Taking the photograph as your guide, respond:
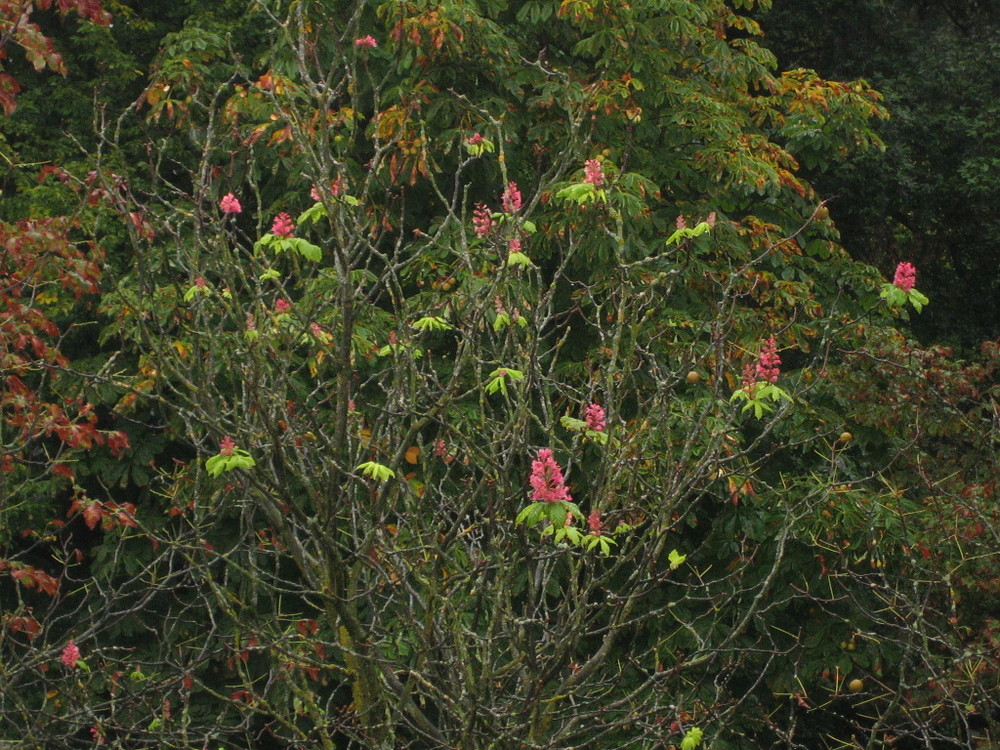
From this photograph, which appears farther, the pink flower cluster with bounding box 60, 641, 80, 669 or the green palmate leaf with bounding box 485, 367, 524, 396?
the pink flower cluster with bounding box 60, 641, 80, 669

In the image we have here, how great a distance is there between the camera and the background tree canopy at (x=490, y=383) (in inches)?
176

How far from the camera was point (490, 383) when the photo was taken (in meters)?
4.41

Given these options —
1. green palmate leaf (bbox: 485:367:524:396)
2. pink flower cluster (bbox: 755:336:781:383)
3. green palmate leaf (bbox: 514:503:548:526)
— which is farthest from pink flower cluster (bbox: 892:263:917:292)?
green palmate leaf (bbox: 514:503:548:526)

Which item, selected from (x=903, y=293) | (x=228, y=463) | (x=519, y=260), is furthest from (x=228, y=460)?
(x=903, y=293)

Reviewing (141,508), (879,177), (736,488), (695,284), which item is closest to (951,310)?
(879,177)

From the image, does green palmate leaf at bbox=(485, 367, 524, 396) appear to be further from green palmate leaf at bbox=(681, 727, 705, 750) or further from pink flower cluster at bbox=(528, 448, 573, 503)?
green palmate leaf at bbox=(681, 727, 705, 750)

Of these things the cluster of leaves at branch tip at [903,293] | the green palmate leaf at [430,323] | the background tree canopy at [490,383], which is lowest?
the background tree canopy at [490,383]

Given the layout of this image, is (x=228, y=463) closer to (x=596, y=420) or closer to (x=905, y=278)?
(x=596, y=420)

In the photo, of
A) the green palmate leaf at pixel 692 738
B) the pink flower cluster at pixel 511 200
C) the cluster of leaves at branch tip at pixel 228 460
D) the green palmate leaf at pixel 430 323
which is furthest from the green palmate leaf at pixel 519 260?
the green palmate leaf at pixel 692 738

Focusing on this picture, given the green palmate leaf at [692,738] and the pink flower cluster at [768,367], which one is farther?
the pink flower cluster at [768,367]

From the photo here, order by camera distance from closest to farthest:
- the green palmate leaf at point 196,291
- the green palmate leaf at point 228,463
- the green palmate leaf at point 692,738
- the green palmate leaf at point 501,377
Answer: the green palmate leaf at point 228,463 < the green palmate leaf at point 692,738 < the green palmate leaf at point 501,377 < the green palmate leaf at point 196,291

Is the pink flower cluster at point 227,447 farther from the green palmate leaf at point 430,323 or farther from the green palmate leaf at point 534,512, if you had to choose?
the green palmate leaf at point 430,323

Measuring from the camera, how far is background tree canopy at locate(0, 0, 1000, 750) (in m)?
4.46

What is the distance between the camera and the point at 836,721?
11578 mm
